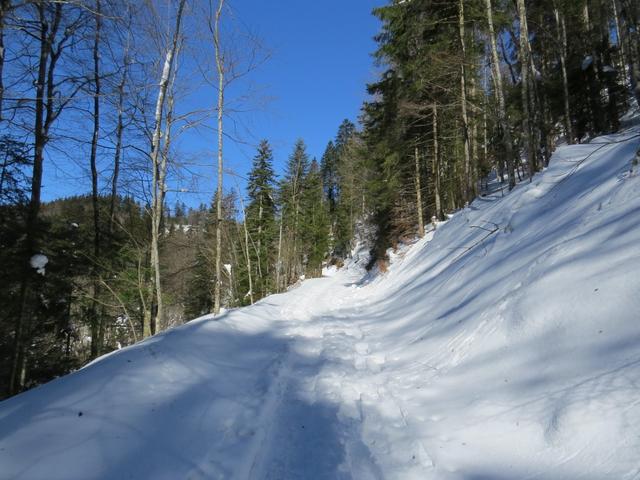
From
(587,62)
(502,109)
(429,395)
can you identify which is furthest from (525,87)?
(429,395)

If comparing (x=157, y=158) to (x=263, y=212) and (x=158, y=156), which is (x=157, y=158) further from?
(x=263, y=212)

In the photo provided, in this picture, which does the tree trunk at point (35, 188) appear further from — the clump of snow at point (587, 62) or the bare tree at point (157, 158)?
the clump of snow at point (587, 62)

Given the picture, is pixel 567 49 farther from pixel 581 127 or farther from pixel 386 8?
pixel 386 8

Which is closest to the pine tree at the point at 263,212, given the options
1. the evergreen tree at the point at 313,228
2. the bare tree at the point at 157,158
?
the evergreen tree at the point at 313,228

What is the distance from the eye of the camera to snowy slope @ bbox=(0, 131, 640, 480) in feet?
7.47

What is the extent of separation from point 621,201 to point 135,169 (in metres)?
11.2

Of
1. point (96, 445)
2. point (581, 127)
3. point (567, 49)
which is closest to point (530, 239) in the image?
point (96, 445)

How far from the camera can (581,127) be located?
1587 cm

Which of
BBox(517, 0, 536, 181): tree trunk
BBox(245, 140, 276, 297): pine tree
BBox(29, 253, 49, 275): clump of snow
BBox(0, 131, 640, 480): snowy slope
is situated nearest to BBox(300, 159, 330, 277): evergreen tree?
BBox(245, 140, 276, 297): pine tree

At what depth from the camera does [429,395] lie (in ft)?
11.7

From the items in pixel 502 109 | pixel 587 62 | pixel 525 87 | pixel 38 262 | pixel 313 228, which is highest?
pixel 587 62

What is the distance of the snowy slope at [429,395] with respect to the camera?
89.6 inches

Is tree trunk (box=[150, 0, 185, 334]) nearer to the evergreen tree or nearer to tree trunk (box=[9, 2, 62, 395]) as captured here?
tree trunk (box=[9, 2, 62, 395])

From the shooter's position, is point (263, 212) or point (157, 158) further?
point (263, 212)
